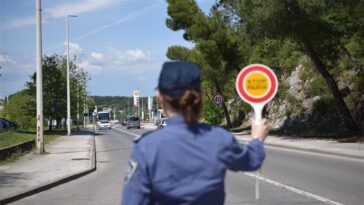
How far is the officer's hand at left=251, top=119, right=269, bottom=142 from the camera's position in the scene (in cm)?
309

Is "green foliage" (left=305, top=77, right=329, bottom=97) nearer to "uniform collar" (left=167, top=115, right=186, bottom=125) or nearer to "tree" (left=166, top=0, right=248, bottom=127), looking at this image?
"tree" (left=166, top=0, right=248, bottom=127)

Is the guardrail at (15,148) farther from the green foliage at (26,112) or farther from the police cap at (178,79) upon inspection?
the green foliage at (26,112)

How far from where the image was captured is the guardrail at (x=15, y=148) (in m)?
19.6

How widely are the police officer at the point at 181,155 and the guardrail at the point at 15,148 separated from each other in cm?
1775

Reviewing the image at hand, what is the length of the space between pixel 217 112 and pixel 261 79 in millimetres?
51417

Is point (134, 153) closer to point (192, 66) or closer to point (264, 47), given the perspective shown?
point (192, 66)

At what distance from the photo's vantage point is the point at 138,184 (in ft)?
8.51

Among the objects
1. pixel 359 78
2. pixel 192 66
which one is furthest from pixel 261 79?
pixel 359 78

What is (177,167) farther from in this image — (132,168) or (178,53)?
(178,53)

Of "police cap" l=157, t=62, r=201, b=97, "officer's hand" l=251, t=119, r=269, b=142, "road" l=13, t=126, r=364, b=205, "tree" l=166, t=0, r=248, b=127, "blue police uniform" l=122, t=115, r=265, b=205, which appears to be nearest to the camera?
"blue police uniform" l=122, t=115, r=265, b=205

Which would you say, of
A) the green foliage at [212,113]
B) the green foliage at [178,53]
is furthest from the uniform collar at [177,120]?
the green foliage at [212,113]

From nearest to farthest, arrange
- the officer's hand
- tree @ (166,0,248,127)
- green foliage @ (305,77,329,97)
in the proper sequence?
the officer's hand
green foliage @ (305,77,329,97)
tree @ (166,0,248,127)

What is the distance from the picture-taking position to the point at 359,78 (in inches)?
1310

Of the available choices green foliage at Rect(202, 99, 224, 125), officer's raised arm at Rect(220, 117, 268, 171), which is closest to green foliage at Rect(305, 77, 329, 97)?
green foliage at Rect(202, 99, 224, 125)
